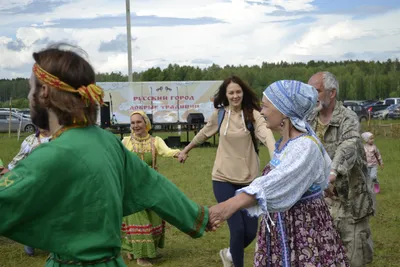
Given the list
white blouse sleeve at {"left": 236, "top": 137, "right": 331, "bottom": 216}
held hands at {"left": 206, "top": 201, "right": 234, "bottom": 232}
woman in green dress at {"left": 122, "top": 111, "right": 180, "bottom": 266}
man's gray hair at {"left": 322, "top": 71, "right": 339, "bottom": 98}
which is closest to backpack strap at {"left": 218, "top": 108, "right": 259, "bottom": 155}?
woman in green dress at {"left": 122, "top": 111, "right": 180, "bottom": 266}

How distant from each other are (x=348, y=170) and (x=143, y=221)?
9.36 ft

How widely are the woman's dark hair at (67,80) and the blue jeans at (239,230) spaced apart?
132 inches

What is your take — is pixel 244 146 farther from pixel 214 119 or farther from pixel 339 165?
pixel 339 165

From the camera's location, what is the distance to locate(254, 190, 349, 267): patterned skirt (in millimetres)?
Answer: 3570

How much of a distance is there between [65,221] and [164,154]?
14.9ft

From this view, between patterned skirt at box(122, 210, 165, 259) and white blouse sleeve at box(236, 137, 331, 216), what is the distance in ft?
11.7

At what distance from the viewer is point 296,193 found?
3.39 metres

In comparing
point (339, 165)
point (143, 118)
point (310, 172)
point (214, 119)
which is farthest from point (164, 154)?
point (310, 172)

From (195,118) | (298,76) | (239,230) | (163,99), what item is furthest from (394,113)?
(298,76)

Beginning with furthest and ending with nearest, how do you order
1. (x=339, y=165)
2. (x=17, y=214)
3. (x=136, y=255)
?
(x=136, y=255) → (x=339, y=165) → (x=17, y=214)

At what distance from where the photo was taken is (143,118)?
23.0ft

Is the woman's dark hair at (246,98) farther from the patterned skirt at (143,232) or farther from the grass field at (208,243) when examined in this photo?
the grass field at (208,243)

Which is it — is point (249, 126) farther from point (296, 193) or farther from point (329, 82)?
point (296, 193)

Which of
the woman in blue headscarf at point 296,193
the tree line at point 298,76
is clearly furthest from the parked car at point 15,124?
the woman in blue headscarf at point 296,193
